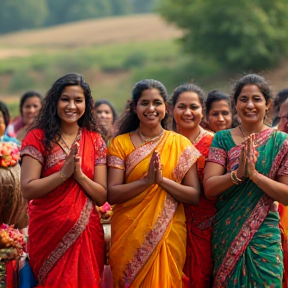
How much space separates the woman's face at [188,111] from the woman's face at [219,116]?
0.92 meters

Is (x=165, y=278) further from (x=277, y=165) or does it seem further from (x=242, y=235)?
(x=277, y=165)

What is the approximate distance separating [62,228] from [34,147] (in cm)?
62

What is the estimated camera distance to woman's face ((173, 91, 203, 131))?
18.0ft

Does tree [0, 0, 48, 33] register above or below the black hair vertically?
above

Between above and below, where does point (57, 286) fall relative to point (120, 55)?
below

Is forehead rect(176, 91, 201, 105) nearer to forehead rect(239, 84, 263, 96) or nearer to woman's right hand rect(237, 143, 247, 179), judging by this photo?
forehead rect(239, 84, 263, 96)

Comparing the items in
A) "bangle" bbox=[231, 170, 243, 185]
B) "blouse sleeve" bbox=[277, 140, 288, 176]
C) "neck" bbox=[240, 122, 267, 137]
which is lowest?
"bangle" bbox=[231, 170, 243, 185]

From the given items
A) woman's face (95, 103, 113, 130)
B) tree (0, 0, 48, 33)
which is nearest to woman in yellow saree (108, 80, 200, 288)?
woman's face (95, 103, 113, 130)

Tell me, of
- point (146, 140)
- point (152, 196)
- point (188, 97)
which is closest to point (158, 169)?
point (152, 196)

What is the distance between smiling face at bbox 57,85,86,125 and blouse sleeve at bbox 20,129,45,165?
0.77 feet

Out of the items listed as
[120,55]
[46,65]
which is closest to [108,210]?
[46,65]

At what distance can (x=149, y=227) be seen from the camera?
193 inches

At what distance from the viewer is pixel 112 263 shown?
500 centimetres

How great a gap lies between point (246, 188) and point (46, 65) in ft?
140
